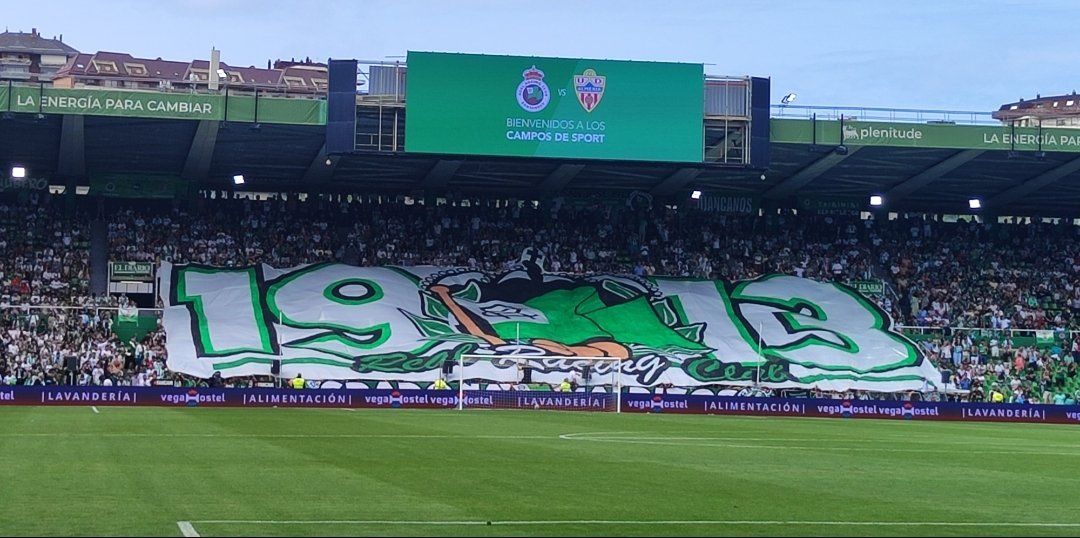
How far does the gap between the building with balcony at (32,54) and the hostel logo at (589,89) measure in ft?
323

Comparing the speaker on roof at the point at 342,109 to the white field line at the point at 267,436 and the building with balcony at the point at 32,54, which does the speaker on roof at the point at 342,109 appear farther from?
the building with balcony at the point at 32,54

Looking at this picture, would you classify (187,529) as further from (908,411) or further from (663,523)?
(908,411)

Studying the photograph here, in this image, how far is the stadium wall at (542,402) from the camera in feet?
185

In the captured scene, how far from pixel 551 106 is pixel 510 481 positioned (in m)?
44.5

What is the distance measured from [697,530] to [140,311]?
172ft

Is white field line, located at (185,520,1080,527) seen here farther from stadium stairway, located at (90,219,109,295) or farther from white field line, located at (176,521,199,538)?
stadium stairway, located at (90,219,109,295)

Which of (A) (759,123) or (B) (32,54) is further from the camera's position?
(B) (32,54)

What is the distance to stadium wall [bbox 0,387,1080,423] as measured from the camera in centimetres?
5628

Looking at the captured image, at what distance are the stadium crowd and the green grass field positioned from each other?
2883 centimetres

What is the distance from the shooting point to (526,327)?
68.4 meters

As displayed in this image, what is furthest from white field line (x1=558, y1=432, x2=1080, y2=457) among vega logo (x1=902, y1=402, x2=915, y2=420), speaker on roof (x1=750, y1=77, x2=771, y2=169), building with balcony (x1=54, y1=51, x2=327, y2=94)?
building with balcony (x1=54, y1=51, x2=327, y2=94)

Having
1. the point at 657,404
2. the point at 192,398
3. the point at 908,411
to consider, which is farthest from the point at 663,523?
the point at 908,411

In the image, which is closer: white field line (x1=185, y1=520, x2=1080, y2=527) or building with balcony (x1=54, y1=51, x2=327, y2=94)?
white field line (x1=185, y1=520, x2=1080, y2=527)

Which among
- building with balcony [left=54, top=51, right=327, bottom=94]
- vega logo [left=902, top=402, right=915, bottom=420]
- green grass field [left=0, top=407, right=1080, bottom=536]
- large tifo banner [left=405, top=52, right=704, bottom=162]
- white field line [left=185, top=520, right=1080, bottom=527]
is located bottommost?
vega logo [left=902, top=402, right=915, bottom=420]
